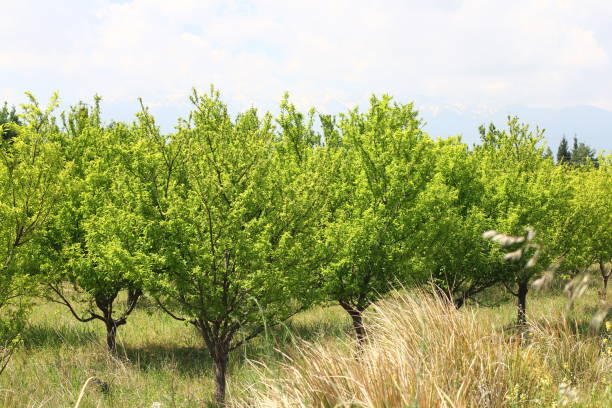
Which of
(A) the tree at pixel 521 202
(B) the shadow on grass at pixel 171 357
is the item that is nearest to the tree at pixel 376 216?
(A) the tree at pixel 521 202

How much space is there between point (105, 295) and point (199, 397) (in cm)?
390

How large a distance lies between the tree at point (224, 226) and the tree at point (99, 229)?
0.46 m

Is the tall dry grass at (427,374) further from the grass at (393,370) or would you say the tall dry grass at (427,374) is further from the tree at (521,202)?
the tree at (521,202)

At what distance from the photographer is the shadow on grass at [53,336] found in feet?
47.8

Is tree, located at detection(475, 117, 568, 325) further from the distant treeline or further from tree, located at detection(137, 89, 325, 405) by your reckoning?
tree, located at detection(137, 89, 325, 405)

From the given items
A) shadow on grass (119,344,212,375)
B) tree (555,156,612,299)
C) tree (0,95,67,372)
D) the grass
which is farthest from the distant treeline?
Result: shadow on grass (119,344,212,375)

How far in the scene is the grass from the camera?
4258 millimetres

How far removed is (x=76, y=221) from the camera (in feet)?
39.1

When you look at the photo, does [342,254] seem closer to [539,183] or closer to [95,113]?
[539,183]

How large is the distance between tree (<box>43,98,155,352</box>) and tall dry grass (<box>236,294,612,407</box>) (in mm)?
4250

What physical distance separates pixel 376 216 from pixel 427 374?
19.9ft

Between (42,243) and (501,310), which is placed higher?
(42,243)

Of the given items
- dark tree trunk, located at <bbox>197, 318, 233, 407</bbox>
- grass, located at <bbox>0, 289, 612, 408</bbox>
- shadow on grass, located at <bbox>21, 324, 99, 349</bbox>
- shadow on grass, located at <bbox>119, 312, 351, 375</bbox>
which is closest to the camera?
grass, located at <bbox>0, 289, 612, 408</bbox>

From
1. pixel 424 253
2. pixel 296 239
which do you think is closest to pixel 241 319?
pixel 296 239
